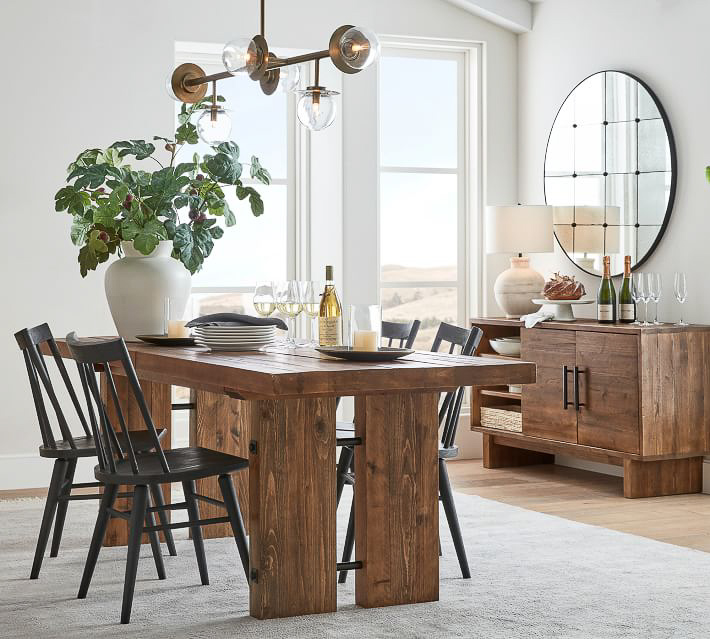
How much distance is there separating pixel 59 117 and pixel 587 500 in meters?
3.08

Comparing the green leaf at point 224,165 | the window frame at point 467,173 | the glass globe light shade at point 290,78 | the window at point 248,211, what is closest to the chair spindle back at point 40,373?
the green leaf at point 224,165

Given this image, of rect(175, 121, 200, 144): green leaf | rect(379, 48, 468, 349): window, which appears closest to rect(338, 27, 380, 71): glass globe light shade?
rect(175, 121, 200, 144): green leaf

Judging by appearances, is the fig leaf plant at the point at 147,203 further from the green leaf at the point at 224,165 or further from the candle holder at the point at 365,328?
the candle holder at the point at 365,328

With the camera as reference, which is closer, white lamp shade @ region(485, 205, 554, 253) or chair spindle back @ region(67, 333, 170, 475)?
chair spindle back @ region(67, 333, 170, 475)

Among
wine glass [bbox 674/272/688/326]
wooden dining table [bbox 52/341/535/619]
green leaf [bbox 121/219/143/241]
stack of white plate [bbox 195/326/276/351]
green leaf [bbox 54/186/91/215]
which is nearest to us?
wooden dining table [bbox 52/341/535/619]

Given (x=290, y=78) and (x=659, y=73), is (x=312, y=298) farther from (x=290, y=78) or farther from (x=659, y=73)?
(x=659, y=73)

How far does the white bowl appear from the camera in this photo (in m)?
5.80

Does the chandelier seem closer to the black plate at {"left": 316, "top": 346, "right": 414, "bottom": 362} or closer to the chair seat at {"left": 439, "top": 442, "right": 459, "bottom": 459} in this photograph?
the black plate at {"left": 316, "top": 346, "right": 414, "bottom": 362}

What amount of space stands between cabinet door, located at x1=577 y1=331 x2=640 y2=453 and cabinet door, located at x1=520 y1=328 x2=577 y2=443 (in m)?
0.07

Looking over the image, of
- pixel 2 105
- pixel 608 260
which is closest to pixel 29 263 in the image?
pixel 2 105

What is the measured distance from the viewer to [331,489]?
317cm

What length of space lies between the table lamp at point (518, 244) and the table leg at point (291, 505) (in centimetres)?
289

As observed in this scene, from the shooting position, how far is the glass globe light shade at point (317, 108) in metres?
3.68

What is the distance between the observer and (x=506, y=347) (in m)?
5.84
